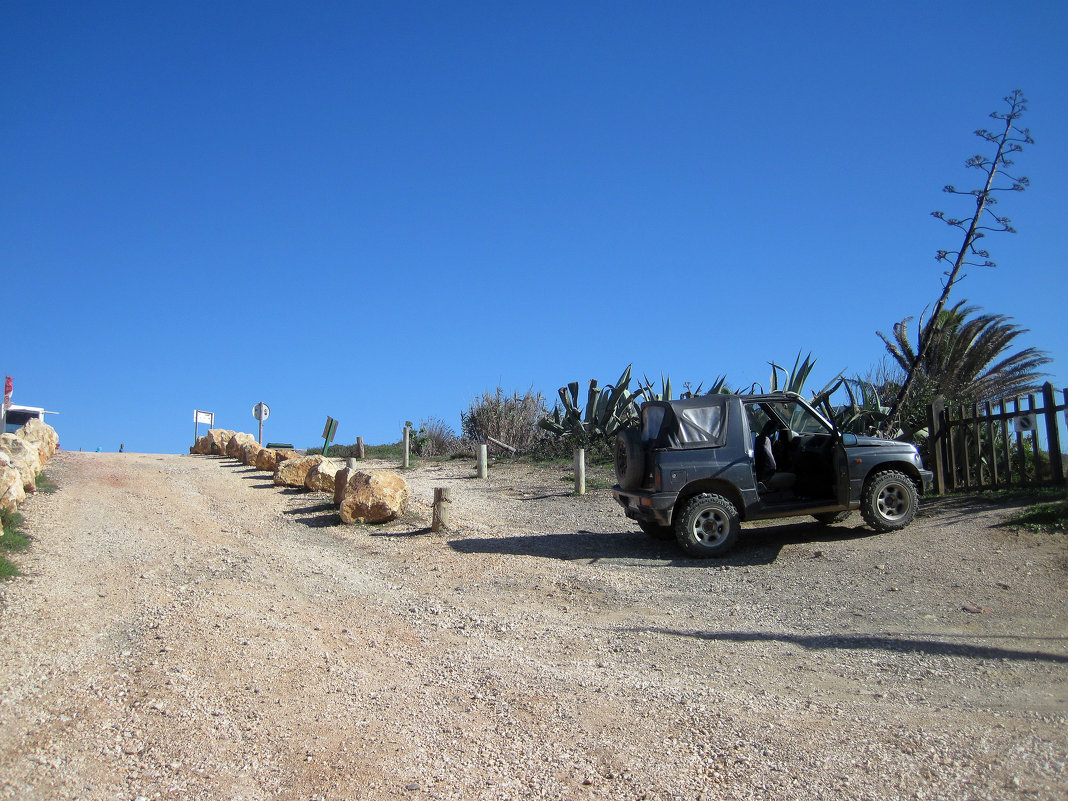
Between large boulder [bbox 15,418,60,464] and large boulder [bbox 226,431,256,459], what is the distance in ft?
13.4

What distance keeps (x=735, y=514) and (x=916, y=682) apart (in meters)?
4.31

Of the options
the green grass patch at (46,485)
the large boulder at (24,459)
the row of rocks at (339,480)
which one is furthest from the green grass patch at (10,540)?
the row of rocks at (339,480)

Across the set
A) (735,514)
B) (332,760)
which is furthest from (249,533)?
(332,760)

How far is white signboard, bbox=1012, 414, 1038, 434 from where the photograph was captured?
1115 cm

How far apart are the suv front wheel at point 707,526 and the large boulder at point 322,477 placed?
7.28 m

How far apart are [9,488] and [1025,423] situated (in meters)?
13.8

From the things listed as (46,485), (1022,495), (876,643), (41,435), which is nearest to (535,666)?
(876,643)

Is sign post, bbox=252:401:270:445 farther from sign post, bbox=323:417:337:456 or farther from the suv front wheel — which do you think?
the suv front wheel

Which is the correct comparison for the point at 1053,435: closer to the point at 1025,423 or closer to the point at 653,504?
the point at 1025,423

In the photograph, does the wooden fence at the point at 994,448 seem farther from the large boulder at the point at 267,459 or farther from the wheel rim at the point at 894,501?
the large boulder at the point at 267,459

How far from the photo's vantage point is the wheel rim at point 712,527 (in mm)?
9609

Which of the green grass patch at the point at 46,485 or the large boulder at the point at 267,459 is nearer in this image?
the green grass patch at the point at 46,485

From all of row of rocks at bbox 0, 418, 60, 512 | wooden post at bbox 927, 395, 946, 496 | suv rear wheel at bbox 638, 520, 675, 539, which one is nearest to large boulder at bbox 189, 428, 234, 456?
row of rocks at bbox 0, 418, 60, 512

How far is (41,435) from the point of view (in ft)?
58.4
